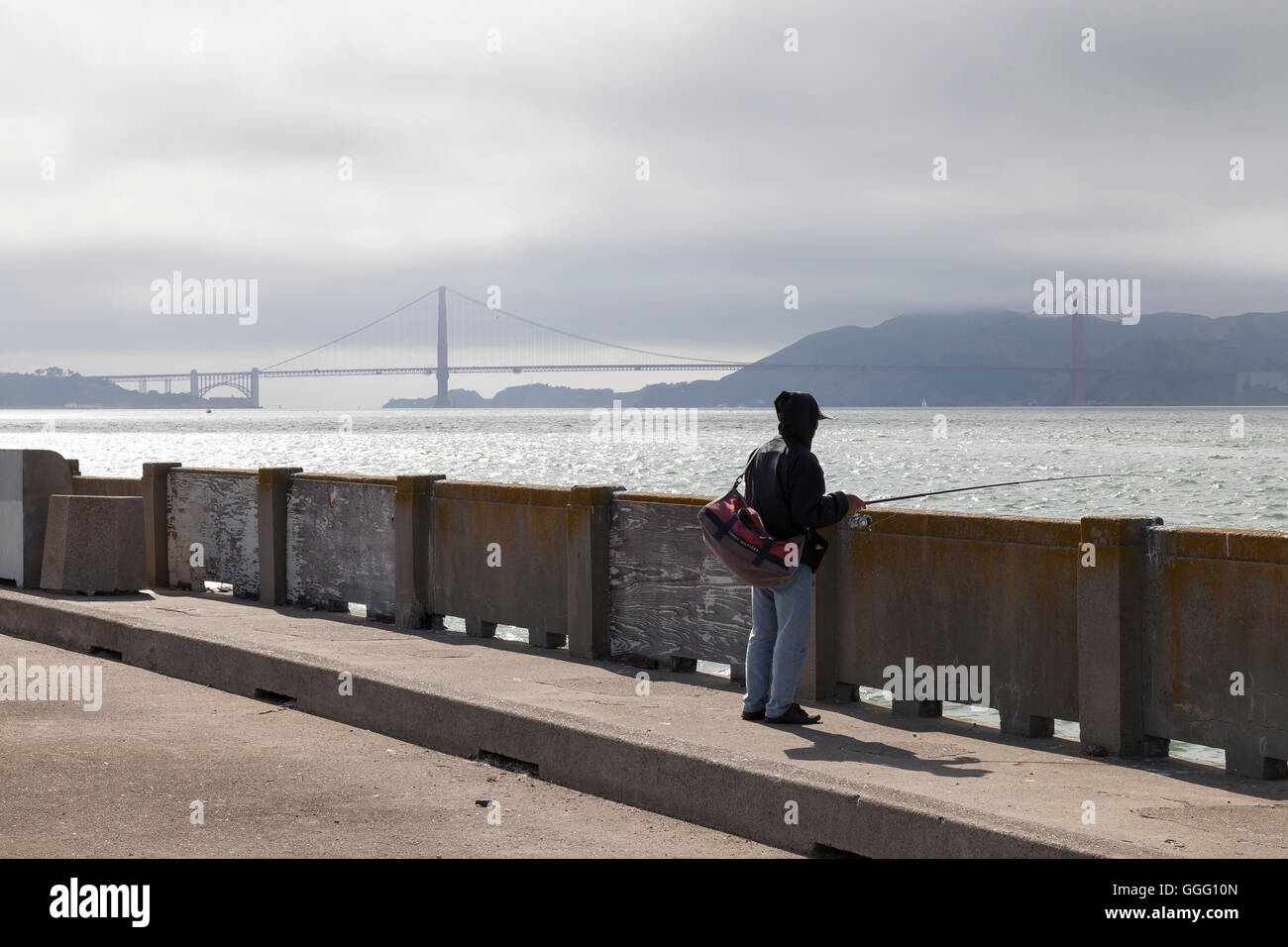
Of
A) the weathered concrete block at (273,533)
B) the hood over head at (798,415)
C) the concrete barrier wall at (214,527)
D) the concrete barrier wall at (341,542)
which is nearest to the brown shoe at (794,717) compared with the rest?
A: the hood over head at (798,415)

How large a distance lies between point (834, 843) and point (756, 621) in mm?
1974

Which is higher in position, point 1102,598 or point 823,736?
point 1102,598

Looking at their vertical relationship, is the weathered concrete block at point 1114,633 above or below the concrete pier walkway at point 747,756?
above

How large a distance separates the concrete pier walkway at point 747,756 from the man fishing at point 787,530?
6.9 inches

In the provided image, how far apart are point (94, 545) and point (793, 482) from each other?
25.0 ft

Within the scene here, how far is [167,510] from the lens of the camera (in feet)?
46.0

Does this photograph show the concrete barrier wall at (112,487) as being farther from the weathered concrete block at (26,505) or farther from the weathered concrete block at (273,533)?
the weathered concrete block at (273,533)

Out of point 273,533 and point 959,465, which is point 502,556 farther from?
point 959,465

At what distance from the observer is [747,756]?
6379 mm

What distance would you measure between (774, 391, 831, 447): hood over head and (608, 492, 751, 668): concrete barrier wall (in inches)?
60.9

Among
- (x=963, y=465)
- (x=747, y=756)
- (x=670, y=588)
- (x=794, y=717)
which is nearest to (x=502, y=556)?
(x=670, y=588)

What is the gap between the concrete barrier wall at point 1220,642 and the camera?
20.6 feet
